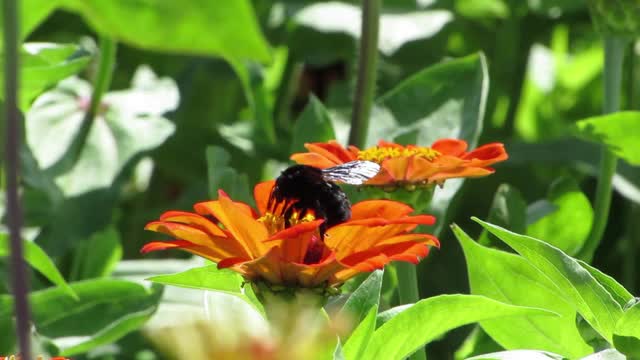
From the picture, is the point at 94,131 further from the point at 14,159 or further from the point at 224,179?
the point at 14,159

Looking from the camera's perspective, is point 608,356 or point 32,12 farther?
point 32,12

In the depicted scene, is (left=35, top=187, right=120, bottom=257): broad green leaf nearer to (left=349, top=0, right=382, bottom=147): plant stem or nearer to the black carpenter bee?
(left=349, top=0, right=382, bottom=147): plant stem

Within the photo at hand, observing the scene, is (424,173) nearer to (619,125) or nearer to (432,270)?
(619,125)

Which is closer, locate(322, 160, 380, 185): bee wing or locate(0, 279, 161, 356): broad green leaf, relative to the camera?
locate(322, 160, 380, 185): bee wing

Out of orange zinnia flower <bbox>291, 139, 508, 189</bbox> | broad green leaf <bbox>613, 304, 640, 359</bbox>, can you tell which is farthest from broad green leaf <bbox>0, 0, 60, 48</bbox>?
broad green leaf <bbox>613, 304, 640, 359</bbox>

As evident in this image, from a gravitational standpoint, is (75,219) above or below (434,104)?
below

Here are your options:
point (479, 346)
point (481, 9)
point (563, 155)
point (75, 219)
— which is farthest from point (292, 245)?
point (481, 9)


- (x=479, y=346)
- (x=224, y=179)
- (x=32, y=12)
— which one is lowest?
(x=479, y=346)

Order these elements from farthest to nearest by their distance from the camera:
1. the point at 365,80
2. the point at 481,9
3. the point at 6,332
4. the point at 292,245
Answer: the point at 481,9 → the point at 365,80 → the point at 6,332 → the point at 292,245
